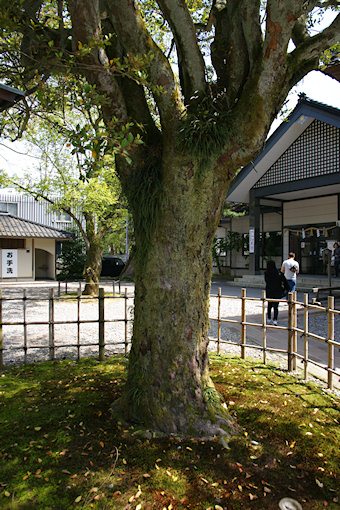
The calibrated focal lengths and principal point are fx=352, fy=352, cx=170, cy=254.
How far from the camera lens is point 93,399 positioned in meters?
Result: 3.99

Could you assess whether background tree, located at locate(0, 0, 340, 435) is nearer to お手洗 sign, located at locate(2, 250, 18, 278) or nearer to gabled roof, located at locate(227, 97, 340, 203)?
gabled roof, located at locate(227, 97, 340, 203)

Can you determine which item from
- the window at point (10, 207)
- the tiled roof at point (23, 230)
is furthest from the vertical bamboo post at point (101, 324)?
the window at point (10, 207)

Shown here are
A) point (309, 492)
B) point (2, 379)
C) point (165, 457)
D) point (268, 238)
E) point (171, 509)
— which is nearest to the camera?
point (171, 509)

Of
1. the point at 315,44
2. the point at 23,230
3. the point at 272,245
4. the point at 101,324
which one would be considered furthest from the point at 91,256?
the point at 315,44

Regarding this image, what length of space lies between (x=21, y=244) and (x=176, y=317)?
22349mm

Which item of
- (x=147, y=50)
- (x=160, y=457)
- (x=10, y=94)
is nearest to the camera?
(x=160, y=457)

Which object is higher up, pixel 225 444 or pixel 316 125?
pixel 316 125

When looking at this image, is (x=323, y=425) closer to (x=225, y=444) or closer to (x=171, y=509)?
(x=225, y=444)

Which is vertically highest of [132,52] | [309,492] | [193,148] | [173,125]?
[132,52]

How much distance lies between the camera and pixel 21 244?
76.5 feet

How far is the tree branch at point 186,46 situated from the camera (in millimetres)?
3561

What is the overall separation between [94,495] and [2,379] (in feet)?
9.54

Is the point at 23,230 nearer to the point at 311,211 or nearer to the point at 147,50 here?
the point at 311,211

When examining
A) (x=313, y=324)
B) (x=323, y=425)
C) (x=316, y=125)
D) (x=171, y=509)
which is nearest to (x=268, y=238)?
(x=316, y=125)
